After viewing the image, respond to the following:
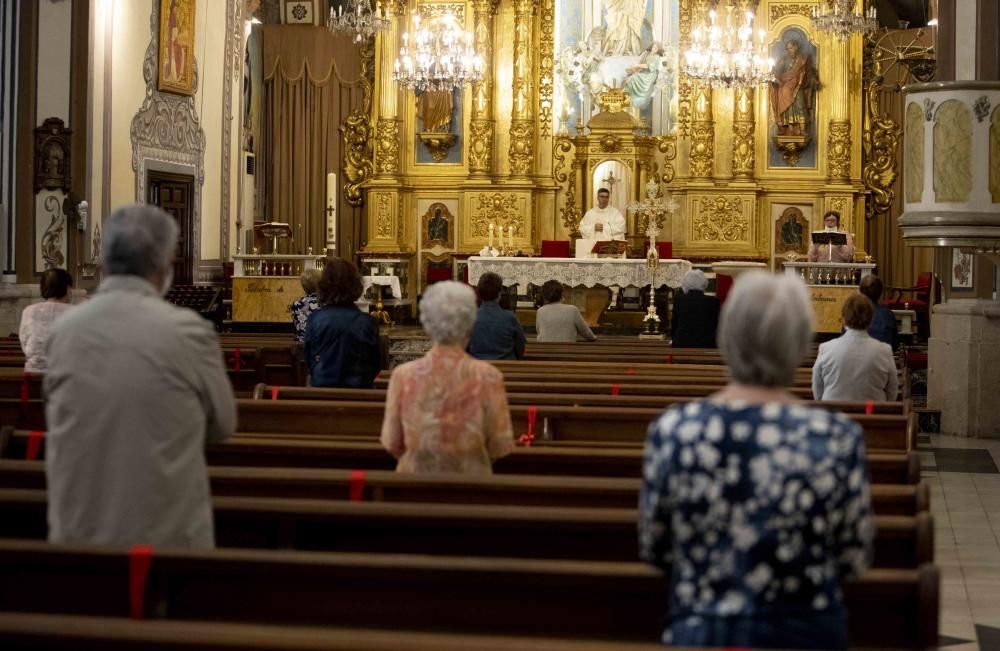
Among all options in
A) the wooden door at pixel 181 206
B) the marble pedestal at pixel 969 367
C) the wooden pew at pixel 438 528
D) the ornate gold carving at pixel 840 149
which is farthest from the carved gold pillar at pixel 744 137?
the wooden pew at pixel 438 528

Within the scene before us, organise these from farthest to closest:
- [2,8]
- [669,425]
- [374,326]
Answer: [2,8]
[374,326]
[669,425]

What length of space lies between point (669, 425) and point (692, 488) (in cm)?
13

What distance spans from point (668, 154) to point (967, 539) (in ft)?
48.3

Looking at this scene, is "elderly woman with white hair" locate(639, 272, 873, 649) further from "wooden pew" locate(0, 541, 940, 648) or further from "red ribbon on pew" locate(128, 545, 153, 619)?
"red ribbon on pew" locate(128, 545, 153, 619)

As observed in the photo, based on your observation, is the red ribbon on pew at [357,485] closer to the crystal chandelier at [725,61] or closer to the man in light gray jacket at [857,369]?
the man in light gray jacket at [857,369]

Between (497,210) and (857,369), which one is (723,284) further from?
(857,369)

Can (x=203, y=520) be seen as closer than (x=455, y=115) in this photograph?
Yes

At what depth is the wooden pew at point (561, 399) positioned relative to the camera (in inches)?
298

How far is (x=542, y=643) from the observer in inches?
112

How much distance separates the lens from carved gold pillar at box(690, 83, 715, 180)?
21703 millimetres

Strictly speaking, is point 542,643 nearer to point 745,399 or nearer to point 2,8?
point 745,399

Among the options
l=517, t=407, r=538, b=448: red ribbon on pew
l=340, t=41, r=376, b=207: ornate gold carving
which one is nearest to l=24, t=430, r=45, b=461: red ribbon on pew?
l=517, t=407, r=538, b=448: red ribbon on pew

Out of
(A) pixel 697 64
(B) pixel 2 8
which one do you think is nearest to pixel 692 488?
(B) pixel 2 8

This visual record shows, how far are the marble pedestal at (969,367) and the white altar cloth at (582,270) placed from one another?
20.7ft
